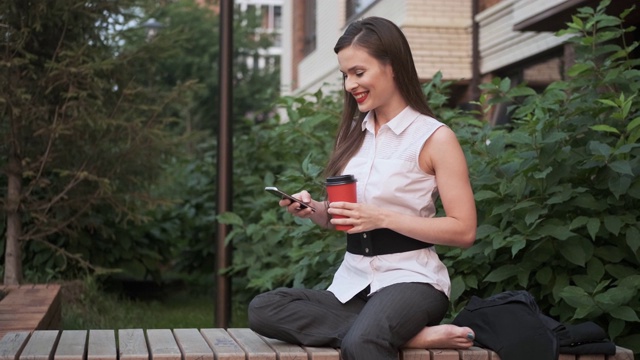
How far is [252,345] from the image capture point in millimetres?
3811

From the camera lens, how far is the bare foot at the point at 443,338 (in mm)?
3680

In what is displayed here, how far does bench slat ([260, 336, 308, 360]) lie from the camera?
3.63 metres

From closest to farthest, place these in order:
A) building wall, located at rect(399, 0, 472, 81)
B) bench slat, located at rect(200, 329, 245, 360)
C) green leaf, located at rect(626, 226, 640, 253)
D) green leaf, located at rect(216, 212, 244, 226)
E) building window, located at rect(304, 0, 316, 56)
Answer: bench slat, located at rect(200, 329, 245, 360)
green leaf, located at rect(626, 226, 640, 253)
green leaf, located at rect(216, 212, 244, 226)
building wall, located at rect(399, 0, 472, 81)
building window, located at rect(304, 0, 316, 56)

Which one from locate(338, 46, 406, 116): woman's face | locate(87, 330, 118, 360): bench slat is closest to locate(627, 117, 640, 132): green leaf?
locate(338, 46, 406, 116): woman's face

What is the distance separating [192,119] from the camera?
3994 centimetres

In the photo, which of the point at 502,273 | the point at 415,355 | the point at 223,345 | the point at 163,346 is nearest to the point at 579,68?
the point at 502,273

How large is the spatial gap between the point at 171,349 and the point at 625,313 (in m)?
2.05

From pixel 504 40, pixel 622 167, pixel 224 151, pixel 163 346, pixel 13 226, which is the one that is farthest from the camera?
pixel 504 40

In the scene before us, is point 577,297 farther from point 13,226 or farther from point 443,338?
point 13,226

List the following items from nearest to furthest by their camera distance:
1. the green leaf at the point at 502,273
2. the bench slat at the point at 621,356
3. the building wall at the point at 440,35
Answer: the bench slat at the point at 621,356
the green leaf at the point at 502,273
the building wall at the point at 440,35

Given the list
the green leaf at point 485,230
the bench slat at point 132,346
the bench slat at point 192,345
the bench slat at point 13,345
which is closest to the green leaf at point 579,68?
the green leaf at point 485,230

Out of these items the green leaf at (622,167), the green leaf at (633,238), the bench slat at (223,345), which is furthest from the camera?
the green leaf at (633,238)

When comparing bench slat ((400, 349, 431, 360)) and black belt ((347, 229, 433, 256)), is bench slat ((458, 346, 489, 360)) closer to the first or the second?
bench slat ((400, 349, 431, 360))

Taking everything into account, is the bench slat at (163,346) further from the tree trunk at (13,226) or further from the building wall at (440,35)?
the building wall at (440,35)
